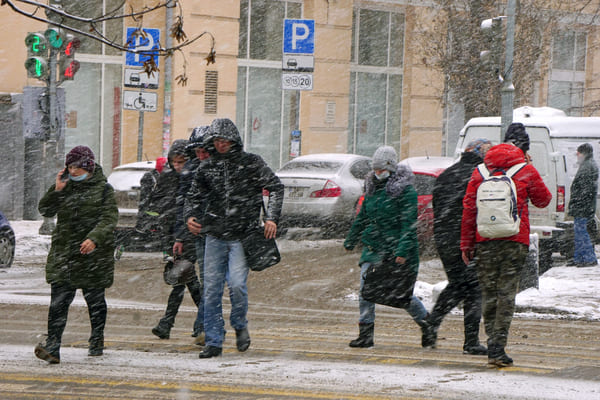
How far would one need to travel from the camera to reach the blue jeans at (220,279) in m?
8.06

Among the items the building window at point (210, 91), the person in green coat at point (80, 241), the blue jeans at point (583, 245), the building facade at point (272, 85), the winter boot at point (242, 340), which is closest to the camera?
the person in green coat at point (80, 241)

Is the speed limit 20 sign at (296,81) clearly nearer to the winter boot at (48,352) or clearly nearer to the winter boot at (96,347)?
the winter boot at (96,347)

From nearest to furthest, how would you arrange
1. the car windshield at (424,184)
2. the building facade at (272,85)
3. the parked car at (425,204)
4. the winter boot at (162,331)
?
the winter boot at (162,331) → the parked car at (425,204) → the car windshield at (424,184) → the building facade at (272,85)

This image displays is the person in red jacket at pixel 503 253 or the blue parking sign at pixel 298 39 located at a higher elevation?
the blue parking sign at pixel 298 39

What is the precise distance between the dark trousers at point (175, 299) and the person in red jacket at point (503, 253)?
8.20 feet

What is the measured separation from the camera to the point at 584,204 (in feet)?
50.0

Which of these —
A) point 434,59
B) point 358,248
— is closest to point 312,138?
point 434,59

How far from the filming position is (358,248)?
56.6ft

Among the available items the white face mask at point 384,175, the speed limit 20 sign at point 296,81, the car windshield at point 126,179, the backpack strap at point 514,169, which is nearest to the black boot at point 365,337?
the white face mask at point 384,175

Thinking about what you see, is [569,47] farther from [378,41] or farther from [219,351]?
[219,351]

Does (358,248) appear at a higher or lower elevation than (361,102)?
lower

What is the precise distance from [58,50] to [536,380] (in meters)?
12.9

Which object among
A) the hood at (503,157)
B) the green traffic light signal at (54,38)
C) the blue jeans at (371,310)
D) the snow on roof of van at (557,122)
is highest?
the green traffic light signal at (54,38)

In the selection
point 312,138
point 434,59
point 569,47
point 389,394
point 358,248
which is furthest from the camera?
point 569,47
